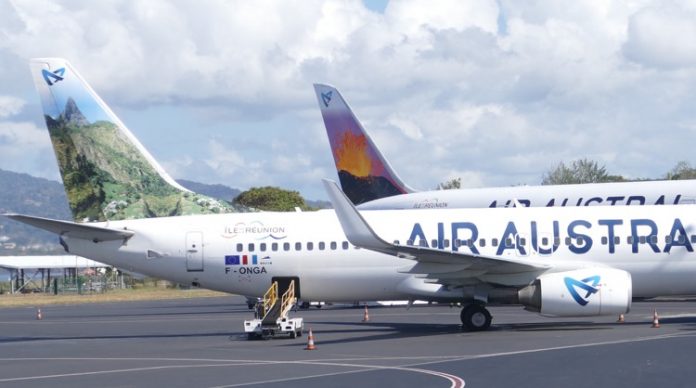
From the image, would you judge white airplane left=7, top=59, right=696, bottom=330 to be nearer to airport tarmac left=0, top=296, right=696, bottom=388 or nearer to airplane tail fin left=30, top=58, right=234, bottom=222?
airplane tail fin left=30, top=58, right=234, bottom=222

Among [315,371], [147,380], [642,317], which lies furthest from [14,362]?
[642,317]

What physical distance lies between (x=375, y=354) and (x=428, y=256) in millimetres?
4438

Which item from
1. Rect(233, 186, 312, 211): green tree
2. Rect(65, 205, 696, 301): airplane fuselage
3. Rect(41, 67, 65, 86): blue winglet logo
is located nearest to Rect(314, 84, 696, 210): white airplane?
Rect(65, 205, 696, 301): airplane fuselage

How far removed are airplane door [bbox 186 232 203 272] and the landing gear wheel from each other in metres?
7.71

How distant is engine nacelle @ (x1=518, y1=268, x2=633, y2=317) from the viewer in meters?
27.6

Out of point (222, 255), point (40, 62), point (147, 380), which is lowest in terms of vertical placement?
point (147, 380)

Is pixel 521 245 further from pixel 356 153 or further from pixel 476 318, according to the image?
pixel 356 153

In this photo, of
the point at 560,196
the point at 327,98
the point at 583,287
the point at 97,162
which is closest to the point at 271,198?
the point at 327,98

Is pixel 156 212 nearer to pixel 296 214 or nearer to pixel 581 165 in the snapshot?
pixel 296 214

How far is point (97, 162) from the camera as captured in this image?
34.0 meters

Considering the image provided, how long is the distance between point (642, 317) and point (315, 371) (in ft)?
53.1

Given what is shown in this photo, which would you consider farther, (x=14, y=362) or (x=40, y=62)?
(x=40, y=62)

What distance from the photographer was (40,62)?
109 feet

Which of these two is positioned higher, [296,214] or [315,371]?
[296,214]
